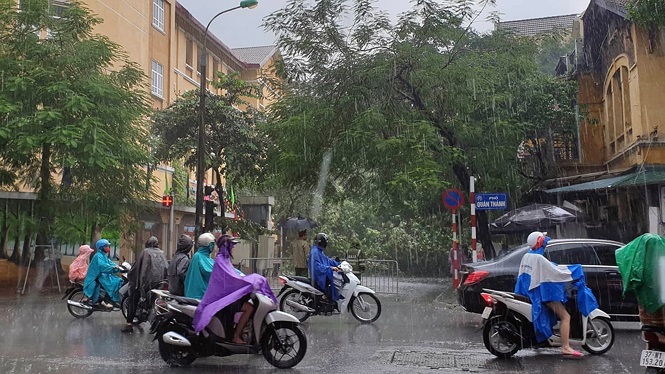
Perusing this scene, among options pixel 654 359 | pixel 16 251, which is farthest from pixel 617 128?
pixel 16 251

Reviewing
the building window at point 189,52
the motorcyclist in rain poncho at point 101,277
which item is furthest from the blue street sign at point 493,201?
the building window at point 189,52

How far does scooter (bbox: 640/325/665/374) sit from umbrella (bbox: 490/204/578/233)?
44.1 ft

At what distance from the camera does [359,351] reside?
31.0 feet

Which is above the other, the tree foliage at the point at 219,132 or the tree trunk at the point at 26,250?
the tree foliage at the point at 219,132

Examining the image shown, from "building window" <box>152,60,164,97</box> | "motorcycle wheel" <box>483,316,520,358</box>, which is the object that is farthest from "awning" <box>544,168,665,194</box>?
"building window" <box>152,60,164,97</box>

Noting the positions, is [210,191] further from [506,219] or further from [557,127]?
[557,127]

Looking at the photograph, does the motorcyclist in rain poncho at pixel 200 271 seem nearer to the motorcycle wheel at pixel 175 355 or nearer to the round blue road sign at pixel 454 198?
the motorcycle wheel at pixel 175 355

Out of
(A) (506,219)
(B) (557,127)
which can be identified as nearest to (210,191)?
(A) (506,219)

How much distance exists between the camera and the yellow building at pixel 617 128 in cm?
1873

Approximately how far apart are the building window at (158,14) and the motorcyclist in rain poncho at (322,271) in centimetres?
2261

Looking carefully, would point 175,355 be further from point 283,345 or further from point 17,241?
point 17,241

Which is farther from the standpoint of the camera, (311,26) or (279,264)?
(279,264)

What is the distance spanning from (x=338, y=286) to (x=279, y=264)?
35.2 ft

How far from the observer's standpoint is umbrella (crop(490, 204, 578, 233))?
19.2 metres
